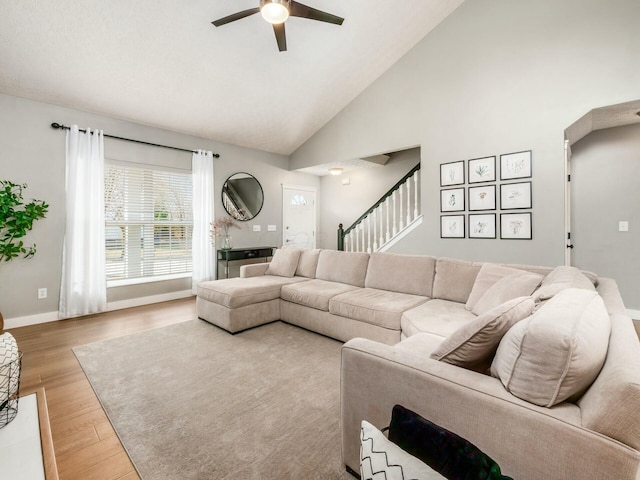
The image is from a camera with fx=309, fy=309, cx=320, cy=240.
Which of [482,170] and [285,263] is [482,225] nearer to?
[482,170]

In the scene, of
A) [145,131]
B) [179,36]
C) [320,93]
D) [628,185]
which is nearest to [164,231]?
[145,131]

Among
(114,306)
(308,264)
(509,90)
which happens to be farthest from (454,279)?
(114,306)

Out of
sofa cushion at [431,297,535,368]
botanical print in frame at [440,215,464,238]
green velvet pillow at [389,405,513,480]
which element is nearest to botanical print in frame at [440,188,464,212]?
botanical print in frame at [440,215,464,238]

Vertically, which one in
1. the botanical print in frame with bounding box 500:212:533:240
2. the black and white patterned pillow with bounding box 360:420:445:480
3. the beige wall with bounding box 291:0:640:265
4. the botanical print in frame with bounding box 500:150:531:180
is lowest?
the black and white patterned pillow with bounding box 360:420:445:480

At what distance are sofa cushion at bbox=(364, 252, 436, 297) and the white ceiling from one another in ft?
9.24

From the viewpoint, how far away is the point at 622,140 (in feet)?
12.3

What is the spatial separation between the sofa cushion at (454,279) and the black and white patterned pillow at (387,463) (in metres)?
2.27

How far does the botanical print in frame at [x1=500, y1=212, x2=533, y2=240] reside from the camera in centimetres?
355

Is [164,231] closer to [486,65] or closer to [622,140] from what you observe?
[486,65]

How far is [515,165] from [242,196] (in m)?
4.23

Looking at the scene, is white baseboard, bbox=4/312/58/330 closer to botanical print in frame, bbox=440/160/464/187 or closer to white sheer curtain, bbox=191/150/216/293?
white sheer curtain, bbox=191/150/216/293

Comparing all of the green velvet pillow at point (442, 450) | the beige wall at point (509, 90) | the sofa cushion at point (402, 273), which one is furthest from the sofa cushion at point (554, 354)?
the beige wall at point (509, 90)

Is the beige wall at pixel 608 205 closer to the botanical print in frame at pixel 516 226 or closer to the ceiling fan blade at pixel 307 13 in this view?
the botanical print in frame at pixel 516 226

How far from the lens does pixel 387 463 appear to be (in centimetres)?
69
